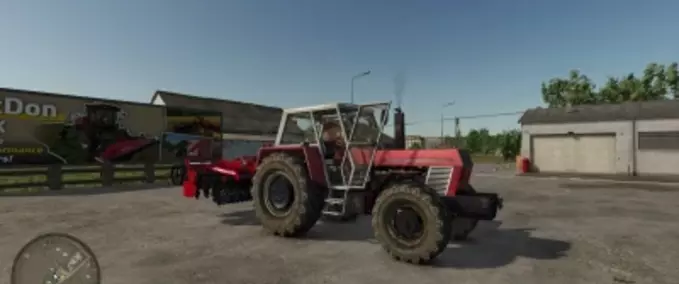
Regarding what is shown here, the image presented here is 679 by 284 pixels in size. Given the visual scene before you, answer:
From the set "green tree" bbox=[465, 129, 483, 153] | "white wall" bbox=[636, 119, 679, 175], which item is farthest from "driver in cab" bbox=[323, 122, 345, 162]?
"green tree" bbox=[465, 129, 483, 153]

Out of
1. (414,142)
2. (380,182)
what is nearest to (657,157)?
(414,142)

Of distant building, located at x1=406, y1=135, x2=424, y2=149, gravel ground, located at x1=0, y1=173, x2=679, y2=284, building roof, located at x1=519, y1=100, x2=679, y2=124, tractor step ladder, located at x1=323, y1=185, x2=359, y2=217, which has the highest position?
building roof, located at x1=519, y1=100, x2=679, y2=124

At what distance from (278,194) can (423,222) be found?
282 cm

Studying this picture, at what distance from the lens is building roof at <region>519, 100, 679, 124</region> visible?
22703mm

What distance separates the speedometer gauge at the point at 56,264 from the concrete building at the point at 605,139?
27.7 m

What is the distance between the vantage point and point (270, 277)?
14.7ft

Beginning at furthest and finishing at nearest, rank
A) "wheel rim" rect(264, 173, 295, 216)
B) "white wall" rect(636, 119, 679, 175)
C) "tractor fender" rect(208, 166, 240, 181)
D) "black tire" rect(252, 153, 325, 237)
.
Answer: "white wall" rect(636, 119, 679, 175) < "tractor fender" rect(208, 166, 240, 181) < "wheel rim" rect(264, 173, 295, 216) < "black tire" rect(252, 153, 325, 237)

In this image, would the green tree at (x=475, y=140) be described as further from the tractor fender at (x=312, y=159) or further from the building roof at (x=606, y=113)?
the tractor fender at (x=312, y=159)

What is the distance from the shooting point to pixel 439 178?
17.7 feet

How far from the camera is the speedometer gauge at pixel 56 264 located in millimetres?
2006

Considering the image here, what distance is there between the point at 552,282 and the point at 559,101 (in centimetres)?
5223

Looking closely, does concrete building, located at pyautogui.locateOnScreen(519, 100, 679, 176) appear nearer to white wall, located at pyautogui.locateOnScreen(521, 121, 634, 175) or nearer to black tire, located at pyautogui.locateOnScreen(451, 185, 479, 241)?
white wall, located at pyautogui.locateOnScreen(521, 121, 634, 175)

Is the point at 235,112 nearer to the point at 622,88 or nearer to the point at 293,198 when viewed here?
the point at 293,198

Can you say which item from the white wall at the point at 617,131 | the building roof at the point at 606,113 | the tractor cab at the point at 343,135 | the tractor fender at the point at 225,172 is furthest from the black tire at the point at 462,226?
the building roof at the point at 606,113
